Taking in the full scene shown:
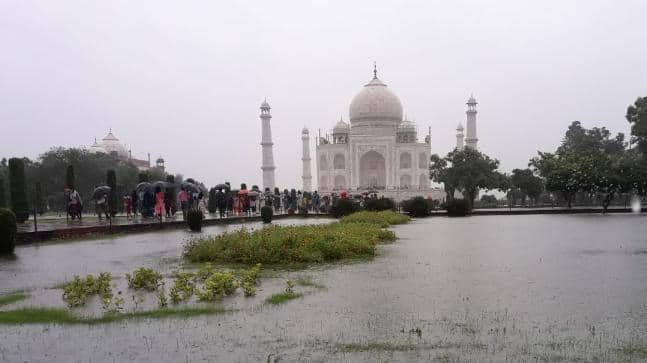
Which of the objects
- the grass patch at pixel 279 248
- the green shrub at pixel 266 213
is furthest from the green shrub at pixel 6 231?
the green shrub at pixel 266 213

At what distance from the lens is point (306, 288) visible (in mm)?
7391

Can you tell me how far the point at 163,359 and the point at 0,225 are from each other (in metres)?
9.25

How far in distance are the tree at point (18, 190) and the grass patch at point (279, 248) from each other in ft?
46.4

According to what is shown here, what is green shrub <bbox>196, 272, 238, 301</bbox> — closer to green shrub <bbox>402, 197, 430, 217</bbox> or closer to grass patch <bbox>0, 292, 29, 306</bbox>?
grass patch <bbox>0, 292, 29, 306</bbox>

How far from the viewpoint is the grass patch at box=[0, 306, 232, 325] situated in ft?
19.2

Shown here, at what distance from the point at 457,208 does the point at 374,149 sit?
2935 centimetres

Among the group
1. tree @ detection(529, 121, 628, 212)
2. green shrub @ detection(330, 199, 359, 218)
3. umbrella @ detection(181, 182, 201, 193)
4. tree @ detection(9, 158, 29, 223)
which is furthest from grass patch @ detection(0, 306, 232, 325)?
tree @ detection(529, 121, 628, 212)

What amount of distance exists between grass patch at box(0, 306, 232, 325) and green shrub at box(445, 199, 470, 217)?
22787 millimetres

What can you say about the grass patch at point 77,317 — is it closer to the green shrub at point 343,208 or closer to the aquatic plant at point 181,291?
the aquatic plant at point 181,291

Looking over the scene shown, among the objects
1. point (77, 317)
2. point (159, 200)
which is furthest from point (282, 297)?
point (159, 200)

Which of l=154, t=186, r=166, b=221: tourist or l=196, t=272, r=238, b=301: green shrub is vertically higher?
l=154, t=186, r=166, b=221: tourist

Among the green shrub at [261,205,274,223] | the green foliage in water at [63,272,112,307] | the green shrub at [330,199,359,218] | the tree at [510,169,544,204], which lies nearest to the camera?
the green foliage in water at [63,272,112,307]

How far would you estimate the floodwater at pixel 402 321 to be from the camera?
15.4 feet

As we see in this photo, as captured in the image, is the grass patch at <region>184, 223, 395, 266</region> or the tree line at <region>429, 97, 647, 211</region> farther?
the tree line at <region>429, 97, 647, 211</region>
